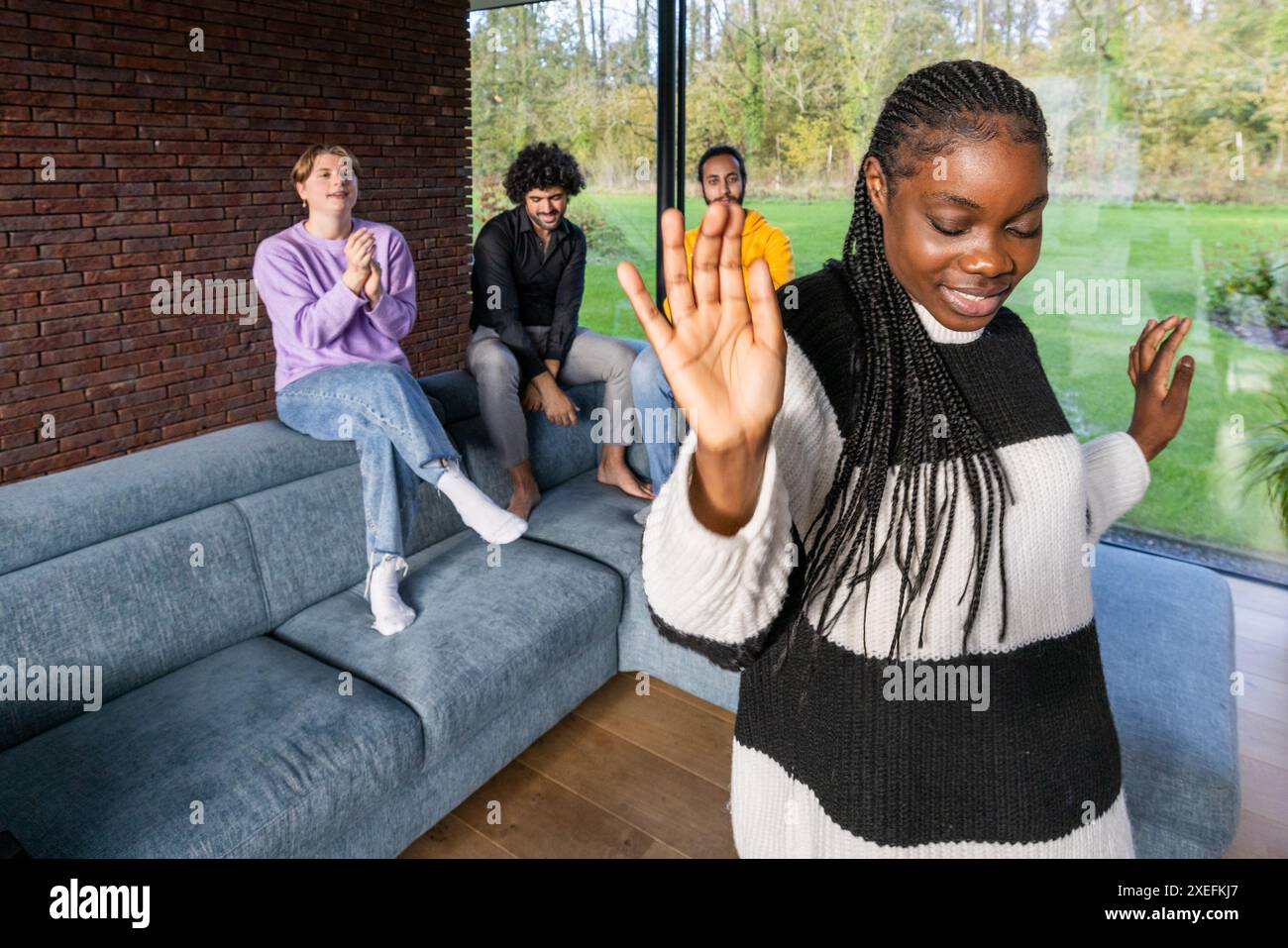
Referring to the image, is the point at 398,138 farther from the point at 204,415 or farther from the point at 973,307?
the point at 973,307

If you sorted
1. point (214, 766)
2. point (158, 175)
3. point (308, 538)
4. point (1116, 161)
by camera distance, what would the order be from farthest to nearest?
1. point (158, 175)
2. point (1116, 161)
3. point (308, 538)
4. point (214, 766)

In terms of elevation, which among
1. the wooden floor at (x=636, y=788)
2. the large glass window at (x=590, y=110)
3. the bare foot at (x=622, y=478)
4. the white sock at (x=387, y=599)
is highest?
the large glass window at (x=590, y=110)

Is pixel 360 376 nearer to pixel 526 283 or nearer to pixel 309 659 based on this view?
pixel 309 659

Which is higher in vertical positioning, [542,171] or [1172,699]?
[542,171]

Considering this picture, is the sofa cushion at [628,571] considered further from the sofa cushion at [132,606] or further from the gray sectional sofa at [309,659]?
the sofa cushion at [132,606]

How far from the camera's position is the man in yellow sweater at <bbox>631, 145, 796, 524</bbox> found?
313cm

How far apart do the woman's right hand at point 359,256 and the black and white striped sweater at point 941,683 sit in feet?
6.45

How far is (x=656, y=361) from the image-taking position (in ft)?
10.2

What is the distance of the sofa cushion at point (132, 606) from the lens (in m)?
1.81

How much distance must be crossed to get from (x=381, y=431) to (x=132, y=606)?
0.77 metres

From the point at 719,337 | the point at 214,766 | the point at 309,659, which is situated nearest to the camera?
the point at 719,337

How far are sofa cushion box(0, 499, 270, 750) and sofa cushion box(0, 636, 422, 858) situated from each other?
7 cm

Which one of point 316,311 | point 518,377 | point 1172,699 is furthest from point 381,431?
point 1172,699

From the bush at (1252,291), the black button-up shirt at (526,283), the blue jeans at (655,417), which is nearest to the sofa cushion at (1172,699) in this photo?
the bush at (1252,291)
